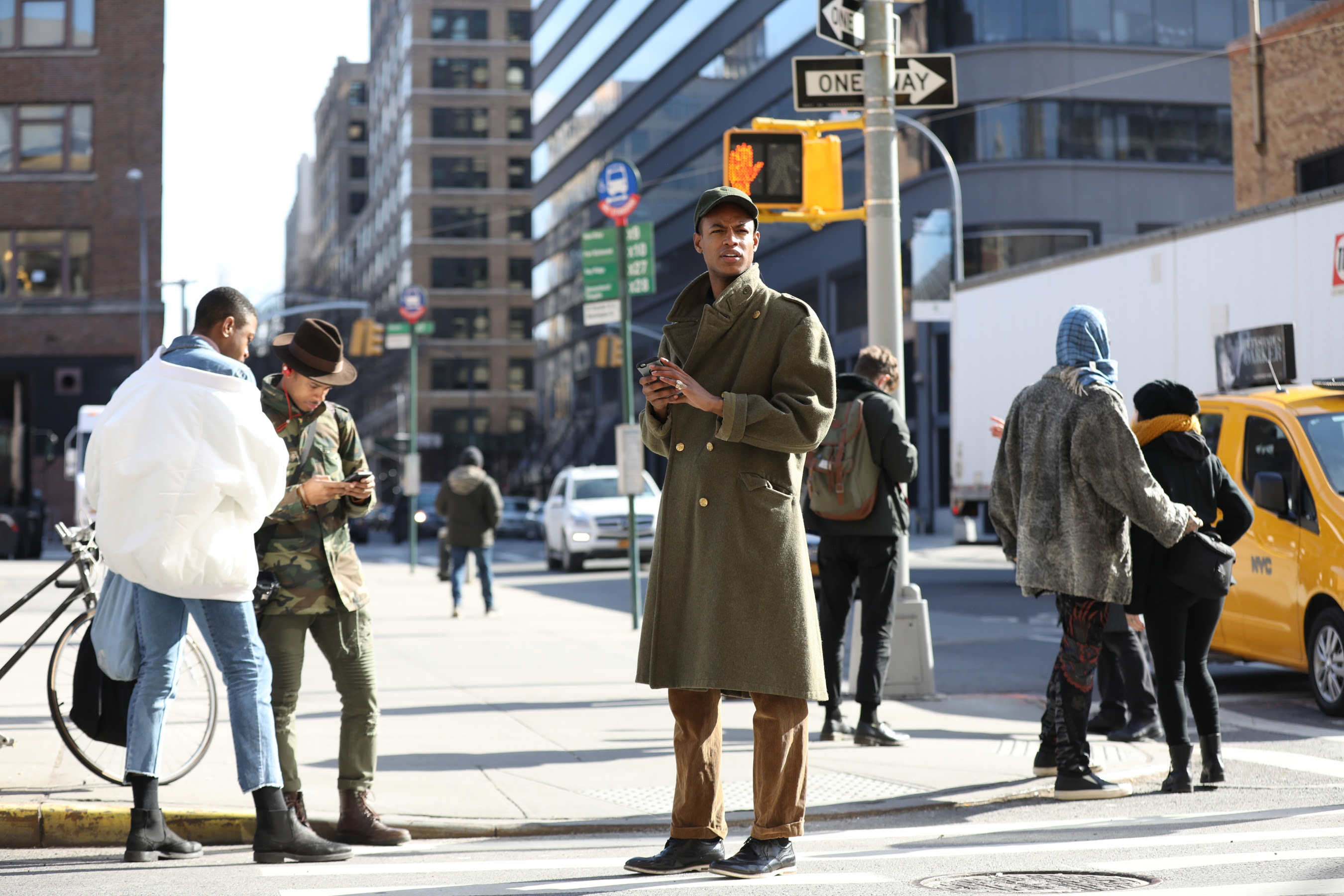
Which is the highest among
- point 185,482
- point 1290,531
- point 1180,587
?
point 185,482

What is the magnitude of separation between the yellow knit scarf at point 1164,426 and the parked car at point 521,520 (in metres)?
43.3

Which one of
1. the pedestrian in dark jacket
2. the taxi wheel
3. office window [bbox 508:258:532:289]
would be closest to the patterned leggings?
the taxi wheel

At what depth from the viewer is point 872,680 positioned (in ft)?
26.0

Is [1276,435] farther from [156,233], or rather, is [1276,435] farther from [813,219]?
[156,233]

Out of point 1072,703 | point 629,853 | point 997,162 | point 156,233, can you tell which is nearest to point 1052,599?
point 1072,703

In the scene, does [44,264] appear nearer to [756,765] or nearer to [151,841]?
[151,841]

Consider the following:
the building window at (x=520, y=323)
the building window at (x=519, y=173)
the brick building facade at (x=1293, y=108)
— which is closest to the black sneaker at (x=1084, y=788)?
the brick building facade at (x=1293, y=108)

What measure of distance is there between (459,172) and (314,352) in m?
95.6

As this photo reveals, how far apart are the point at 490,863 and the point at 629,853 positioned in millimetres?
505

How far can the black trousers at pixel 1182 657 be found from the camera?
661 centimetres

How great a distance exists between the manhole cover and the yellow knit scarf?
2.46 meters

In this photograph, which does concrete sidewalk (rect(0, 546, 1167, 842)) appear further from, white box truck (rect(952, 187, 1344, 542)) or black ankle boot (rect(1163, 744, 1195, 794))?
white box truck (rect(952, 187, 1344, 542))

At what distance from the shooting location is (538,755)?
766 centimetres

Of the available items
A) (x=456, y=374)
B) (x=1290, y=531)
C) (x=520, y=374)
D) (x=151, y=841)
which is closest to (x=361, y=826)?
(x=151, y=841)
